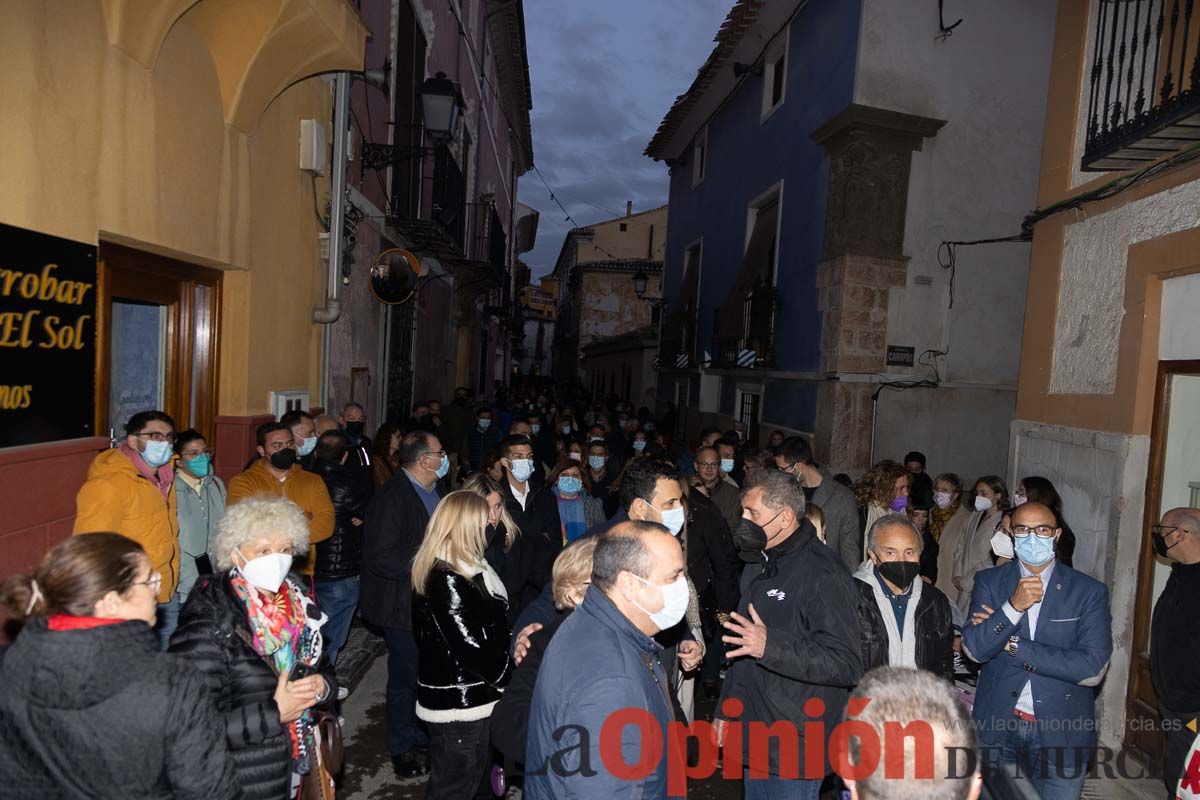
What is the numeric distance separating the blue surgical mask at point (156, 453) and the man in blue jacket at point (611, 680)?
9.32ft

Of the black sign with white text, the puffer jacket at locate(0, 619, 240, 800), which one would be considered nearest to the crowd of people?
the puffer jacket at locate(0, 619, 240, 800)

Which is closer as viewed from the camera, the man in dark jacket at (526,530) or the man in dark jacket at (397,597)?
the man in dark jacket at (397,597)

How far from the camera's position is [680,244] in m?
21.6

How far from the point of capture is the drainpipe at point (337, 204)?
7605 mm

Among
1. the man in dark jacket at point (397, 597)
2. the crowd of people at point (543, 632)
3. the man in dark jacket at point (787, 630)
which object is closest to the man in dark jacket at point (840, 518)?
the crowd of people at point (543, 632)

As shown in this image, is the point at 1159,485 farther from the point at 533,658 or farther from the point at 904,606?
the point at 533,658

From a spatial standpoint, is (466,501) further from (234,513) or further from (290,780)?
(290,780)

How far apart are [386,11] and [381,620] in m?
8.23

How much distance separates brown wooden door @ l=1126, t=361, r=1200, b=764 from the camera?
4.88m

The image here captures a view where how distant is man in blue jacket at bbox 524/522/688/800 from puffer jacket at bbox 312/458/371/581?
10.8 feet

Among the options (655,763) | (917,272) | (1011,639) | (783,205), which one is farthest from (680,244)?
(655,763)

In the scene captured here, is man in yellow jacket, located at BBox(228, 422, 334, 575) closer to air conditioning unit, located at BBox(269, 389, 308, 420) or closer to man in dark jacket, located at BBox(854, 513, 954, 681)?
air conditioning unit, located at BBox(269, 389, 308, 420)

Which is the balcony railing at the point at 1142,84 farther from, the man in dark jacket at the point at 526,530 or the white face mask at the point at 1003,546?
the man in dark jacket at the point at 526,530

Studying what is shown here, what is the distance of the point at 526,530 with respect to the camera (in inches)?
211
